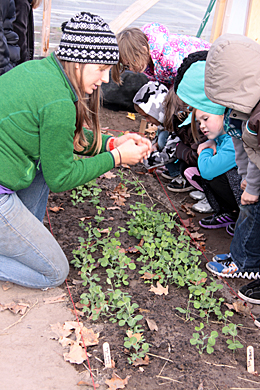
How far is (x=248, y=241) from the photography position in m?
2.60

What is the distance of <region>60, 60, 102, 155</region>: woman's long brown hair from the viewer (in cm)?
198

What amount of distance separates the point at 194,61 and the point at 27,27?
176 cm

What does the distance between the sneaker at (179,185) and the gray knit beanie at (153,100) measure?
0.63 m

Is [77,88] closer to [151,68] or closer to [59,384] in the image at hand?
[59,384]

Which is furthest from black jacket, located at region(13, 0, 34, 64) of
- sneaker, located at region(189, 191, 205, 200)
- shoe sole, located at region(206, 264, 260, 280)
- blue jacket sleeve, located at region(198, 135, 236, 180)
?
shoe sole, located at region(206, 264, 260, 280)

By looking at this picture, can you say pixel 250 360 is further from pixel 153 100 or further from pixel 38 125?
pixel 153 100

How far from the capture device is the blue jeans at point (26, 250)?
83.6 inches

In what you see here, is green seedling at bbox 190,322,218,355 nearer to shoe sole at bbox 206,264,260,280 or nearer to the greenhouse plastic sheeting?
shoe sole at bbox 206,264,260,280

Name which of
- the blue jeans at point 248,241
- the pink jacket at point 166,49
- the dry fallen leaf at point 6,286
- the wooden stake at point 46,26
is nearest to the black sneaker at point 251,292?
the blue jeans at point 248,241

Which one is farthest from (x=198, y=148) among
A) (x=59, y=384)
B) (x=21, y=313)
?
(x=59, y=384)

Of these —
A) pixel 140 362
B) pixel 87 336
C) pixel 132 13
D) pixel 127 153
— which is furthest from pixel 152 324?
pixel 132 13

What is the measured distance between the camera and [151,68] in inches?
164

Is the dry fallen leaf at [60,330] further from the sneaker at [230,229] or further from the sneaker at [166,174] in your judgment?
the sneaker at [166,174]

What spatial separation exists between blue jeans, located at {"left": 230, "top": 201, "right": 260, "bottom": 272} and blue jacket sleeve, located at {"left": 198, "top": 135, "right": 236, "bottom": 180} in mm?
462
